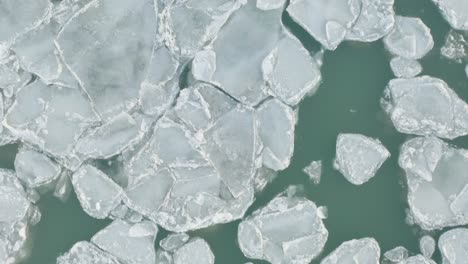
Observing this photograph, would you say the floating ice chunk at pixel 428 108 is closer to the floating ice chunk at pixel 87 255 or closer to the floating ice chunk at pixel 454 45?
the floating ice chunk at pixel 454 45

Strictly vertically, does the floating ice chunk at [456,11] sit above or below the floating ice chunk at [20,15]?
below

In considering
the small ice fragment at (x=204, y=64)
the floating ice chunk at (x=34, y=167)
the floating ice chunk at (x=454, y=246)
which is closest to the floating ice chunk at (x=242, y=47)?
the small ice fragment at (x=204, y=64)

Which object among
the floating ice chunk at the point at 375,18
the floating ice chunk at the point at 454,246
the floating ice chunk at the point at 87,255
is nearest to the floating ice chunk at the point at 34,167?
the floating ice chunk at the point at 87,255

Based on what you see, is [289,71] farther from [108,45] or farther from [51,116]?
[51,116]

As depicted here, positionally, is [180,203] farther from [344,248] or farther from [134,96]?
[344,248]

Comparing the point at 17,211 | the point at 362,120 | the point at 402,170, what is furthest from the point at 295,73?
the point at 17,211

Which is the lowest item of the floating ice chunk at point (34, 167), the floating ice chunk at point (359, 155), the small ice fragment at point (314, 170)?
the small ice fragment at point (314, 170)

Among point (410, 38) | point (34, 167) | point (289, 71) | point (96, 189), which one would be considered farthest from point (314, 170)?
point (34, 167)
